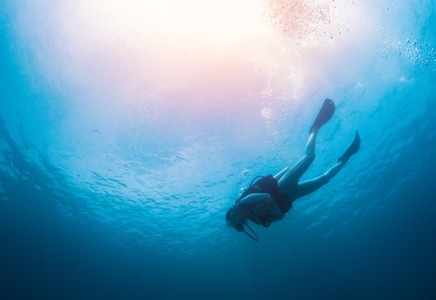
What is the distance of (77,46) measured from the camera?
9.27 meters

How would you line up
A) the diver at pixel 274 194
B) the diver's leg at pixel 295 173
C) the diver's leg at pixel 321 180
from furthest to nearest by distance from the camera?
the diver's leg at pixel 321 180
the diver's leg at pixel 295 173
the diver at pixel 274 194

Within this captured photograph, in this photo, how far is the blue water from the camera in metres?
9.65

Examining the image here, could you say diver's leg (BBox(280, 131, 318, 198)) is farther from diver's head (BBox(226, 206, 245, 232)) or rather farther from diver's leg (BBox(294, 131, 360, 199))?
diver's head (BBox(226, 206, 245, 232))

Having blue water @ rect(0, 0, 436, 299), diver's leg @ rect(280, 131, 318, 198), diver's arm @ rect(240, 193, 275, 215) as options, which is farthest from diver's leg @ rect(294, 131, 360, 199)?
blue water @ rect(0, 0, 436, 299)

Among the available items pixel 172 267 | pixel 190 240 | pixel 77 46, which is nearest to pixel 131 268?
pixel 172 267

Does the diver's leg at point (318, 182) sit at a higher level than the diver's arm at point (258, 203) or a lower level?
higher

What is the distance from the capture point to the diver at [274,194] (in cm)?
562

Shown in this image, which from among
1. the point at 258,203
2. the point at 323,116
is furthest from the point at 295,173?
the point at 323,116

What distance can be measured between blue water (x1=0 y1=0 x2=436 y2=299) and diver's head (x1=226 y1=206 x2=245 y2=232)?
604 centimetres

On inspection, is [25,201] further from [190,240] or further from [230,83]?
[230,83]

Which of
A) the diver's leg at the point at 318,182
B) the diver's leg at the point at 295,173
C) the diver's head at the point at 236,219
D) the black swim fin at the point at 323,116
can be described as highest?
the black swim fin at the point at 323,116

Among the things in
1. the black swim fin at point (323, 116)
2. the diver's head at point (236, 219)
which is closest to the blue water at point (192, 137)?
the black swim fin at point (323, 116)

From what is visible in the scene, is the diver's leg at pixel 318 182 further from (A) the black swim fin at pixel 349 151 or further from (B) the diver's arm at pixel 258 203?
(B) the diver's arm at pixel 258 203

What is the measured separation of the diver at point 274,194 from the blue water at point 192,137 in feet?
14.8
